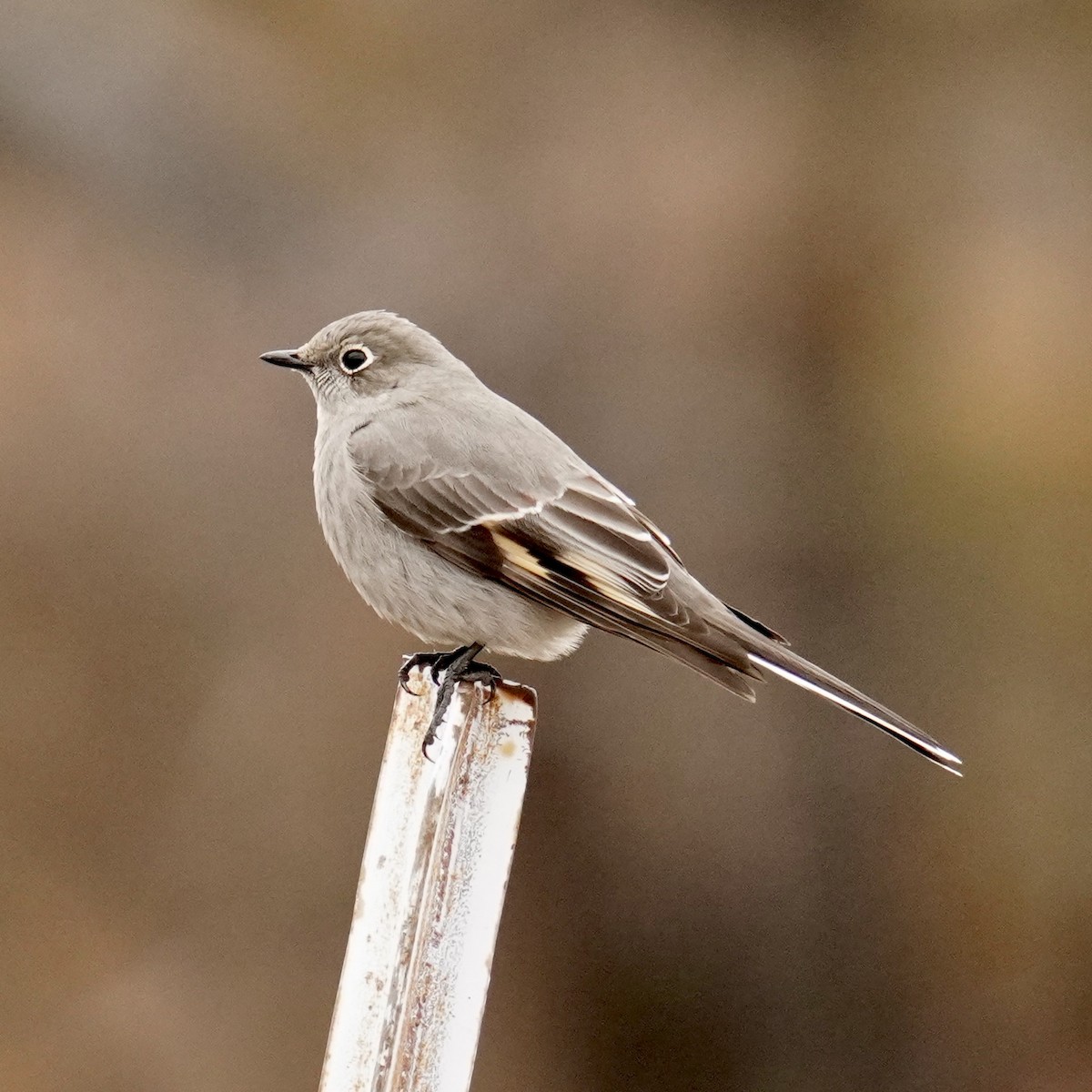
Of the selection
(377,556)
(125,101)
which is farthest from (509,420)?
(125,101)

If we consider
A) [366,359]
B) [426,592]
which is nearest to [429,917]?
[426,592]

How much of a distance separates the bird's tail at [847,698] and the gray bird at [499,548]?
0.01 m

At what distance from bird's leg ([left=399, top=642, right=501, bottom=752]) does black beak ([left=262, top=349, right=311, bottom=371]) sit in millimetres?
1076

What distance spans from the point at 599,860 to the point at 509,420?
3.68m

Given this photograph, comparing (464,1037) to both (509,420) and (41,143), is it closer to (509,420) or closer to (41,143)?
(509,420)

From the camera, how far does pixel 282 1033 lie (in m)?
7.13

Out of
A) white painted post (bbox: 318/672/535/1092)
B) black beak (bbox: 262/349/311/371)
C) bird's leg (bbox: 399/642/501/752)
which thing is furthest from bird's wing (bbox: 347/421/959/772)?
white painted post (bbox: 318/672/535/1092)

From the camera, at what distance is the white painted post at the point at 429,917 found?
8.76ft

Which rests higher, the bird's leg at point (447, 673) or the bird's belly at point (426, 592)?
the bird's belly at point (426, 592)

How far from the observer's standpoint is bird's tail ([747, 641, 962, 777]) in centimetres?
348

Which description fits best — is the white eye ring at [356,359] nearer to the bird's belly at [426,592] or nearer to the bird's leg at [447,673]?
the bird's belly at [426,592]

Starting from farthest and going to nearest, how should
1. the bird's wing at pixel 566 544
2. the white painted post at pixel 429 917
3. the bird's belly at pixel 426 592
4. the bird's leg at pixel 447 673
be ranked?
1. the bird's belly at pixel 426 592
2. the bird's wing at pixel 566 544
3. the bird's leg at pixel 447 673
4. the white painted post at pixel 429 917

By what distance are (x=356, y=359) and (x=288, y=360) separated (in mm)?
218

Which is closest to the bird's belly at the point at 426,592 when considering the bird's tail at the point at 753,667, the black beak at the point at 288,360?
the bird's tail at the point at 753,667
